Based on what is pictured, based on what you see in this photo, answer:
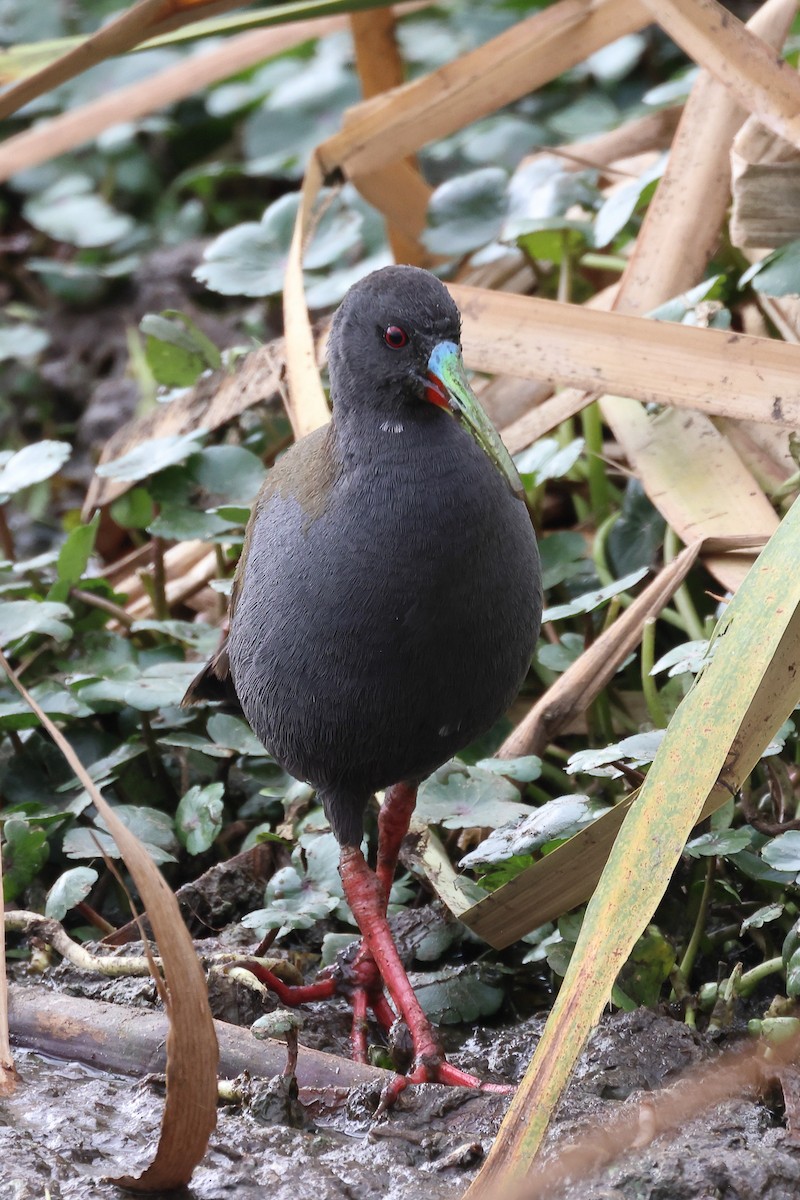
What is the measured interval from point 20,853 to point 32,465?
107 cm

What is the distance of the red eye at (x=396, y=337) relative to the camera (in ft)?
7.99

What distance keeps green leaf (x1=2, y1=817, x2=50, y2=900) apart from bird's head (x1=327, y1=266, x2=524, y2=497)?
1.07 meters

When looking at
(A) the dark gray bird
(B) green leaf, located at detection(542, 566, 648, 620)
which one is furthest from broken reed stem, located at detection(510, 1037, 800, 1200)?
(B) green leaf, located at detection(542, 566, 648, 620)

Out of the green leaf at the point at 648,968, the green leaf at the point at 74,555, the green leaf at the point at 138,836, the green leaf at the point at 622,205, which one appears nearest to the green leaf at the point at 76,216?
the green leaf at the point at 74,555

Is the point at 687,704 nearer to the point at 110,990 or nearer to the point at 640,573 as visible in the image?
the point at 640,573

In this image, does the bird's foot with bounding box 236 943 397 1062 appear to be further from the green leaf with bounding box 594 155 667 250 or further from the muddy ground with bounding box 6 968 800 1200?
the green leaf with bounding box 594 155 667 250

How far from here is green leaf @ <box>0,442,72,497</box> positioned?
3545 mm

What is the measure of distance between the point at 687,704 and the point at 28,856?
60.1 inches

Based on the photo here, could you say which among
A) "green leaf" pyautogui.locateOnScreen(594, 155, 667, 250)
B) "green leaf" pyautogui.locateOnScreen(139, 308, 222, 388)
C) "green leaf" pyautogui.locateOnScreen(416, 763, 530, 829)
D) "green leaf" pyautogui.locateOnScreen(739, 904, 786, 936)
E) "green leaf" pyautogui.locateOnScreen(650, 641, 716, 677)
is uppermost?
"green leaf" pyautogui.locateOnScreen(594, 155, 667, 250)

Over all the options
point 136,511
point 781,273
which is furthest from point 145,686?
point 781,273

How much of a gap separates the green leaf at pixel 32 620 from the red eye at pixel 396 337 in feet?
3.94

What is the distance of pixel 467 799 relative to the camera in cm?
284

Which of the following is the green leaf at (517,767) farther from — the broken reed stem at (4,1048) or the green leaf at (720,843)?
the broken reed stem at (4,1048)

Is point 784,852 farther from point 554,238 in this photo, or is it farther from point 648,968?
point 554,238
